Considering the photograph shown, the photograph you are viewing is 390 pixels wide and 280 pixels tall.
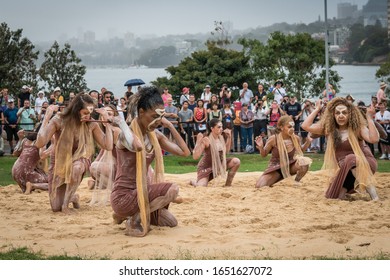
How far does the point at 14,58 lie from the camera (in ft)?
54.5

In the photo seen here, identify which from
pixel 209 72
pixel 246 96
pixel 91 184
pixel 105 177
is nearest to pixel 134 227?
pixel 105 177

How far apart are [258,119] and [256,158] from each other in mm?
981

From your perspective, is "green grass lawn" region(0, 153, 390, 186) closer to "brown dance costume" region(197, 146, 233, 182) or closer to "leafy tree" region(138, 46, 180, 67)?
"leafy tree" region(138, 46, 180, 67)

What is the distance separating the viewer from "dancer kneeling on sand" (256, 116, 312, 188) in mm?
11547

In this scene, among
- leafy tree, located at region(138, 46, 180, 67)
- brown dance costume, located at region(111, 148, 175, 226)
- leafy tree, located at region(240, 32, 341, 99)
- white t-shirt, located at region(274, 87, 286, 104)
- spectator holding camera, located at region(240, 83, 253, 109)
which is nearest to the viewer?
brown dance costume, located at region(111, 148, 175, 226)

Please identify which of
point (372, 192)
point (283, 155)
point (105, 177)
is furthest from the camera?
point (283, 155)

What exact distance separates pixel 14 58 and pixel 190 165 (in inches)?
168

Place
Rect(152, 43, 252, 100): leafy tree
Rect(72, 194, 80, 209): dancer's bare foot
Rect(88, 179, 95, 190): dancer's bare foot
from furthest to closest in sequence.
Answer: Rect(152, 43, 252, 100): leafy tree, Rect(88, 179, 95, 190): dancer's bare foot, Rect(72, 194, 80, 209): dancer's bare foot

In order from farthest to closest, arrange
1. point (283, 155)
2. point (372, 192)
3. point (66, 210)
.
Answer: point (283, 155), point (372, 192), point (66, 210)

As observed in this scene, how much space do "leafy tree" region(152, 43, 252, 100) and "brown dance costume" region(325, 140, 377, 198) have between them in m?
9.74

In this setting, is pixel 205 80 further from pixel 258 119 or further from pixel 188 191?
pixel 188 191

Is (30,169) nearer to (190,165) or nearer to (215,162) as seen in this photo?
(215,162)

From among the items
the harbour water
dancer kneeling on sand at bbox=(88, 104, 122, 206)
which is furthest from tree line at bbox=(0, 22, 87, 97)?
dancer kneeling on sand at bbox=(88, 104, 122, 206)

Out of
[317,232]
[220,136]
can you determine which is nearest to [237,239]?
[317,232]
